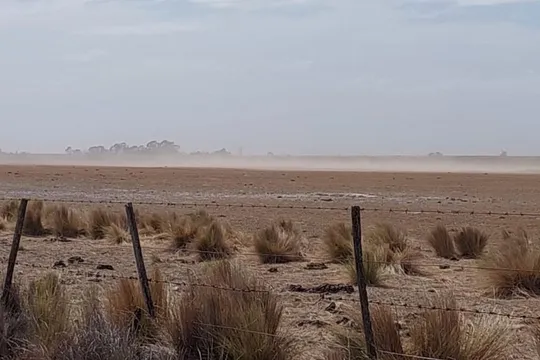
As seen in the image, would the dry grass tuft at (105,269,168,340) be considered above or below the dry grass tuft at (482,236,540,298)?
above

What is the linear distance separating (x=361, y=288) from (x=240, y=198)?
1395 inches

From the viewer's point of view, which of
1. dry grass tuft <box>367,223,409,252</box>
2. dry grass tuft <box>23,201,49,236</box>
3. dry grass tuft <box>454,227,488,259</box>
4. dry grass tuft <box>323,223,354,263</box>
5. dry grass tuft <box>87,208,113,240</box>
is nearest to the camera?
dry grass tuft <box>323,223,354,263</box>

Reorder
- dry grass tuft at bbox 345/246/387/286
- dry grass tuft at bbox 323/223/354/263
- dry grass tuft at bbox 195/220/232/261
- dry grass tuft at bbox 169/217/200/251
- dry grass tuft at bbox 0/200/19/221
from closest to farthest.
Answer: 1. dry grass tuft at bbox 345/246/387/286
2. dry grass tuft at bbox 323/223/354/263
3. dry grass tuft at bbox 195/220/232/261
4. dry grass tuft at bbox 169/217/200/251
5. dry grass tuft at bbox 0/200/19/221

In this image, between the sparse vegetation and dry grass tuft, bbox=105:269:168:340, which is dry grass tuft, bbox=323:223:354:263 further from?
the sparse vegetation

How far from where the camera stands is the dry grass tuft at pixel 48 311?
855cm

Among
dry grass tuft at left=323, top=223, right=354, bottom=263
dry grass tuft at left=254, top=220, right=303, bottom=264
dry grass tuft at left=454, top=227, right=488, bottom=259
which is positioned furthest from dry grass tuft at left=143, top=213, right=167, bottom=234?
dry grass tuft at left=454, top=227, right=488, bottom=259

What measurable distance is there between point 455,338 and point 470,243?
38.7 ft

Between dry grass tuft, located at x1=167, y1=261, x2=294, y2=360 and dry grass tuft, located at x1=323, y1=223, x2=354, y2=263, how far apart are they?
315 inches

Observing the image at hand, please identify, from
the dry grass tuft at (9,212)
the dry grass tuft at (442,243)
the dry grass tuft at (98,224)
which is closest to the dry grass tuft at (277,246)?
the dry grass tuft at (442,243)

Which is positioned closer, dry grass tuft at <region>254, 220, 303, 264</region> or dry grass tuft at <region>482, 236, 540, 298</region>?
dry grass tuft at <region>482, 236, 540, 298</region>

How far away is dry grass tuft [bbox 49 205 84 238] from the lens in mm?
23219

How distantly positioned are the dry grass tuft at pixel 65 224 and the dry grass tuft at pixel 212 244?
5.08m

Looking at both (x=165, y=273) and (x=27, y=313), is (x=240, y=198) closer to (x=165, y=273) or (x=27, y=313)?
(x=165, y=273)

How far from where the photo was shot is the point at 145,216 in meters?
25.3
